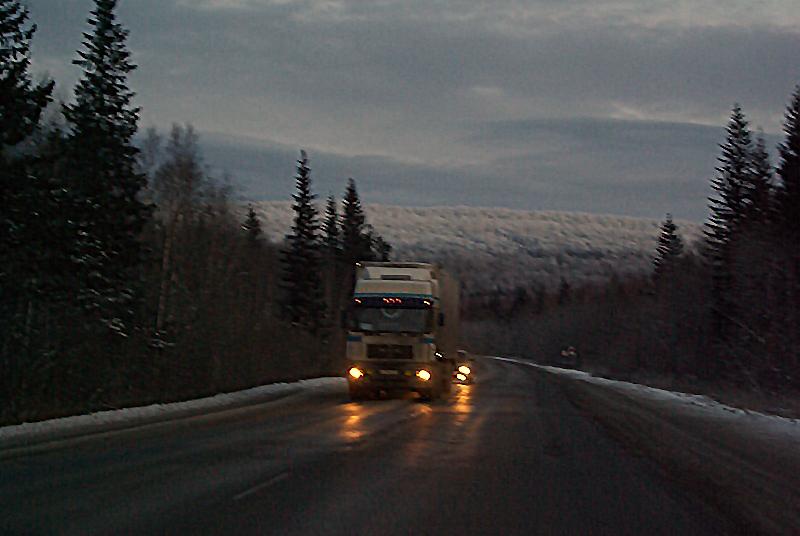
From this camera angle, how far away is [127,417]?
77.2 feet

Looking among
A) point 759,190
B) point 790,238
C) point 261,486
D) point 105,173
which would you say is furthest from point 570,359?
point 261,486

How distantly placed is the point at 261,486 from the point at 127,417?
12417 mm

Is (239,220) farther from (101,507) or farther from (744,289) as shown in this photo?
(101,507)

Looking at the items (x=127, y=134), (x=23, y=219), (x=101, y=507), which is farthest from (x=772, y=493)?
(x=127, y=134)

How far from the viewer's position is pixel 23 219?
29641mm

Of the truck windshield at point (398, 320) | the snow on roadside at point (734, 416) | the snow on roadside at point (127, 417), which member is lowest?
the snow on roadside at point (127, 417)

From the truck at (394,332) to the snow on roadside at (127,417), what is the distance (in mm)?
3826

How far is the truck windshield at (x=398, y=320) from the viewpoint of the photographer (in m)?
32.1

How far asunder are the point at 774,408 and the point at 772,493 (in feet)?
61.2

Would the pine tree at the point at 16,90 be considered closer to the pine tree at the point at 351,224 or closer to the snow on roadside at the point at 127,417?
the snow on roadside at the point at 127,417

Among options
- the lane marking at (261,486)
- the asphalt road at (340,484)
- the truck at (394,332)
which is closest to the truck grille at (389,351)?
the truck at (394,332)

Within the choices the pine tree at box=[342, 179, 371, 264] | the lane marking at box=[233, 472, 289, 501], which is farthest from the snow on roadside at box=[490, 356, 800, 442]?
the pine tree at box=[342, 179, 371, 264]

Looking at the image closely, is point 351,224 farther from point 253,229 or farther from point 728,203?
point 728,203

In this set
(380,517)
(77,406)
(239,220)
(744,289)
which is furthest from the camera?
(239,220)
